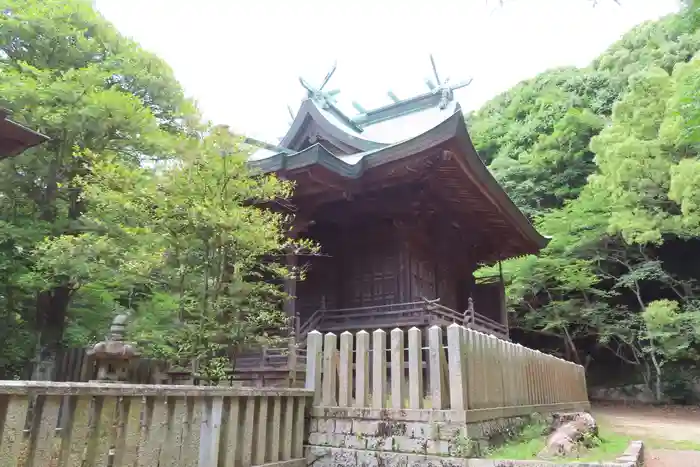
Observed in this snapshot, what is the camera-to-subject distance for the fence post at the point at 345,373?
17.2 feet

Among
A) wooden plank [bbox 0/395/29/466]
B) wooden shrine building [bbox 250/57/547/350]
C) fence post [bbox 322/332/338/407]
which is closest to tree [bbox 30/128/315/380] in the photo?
fence post [bbox 322/332/338/407]

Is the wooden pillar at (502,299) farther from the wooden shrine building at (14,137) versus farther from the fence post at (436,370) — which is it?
the wooden shrine building at (14,137)

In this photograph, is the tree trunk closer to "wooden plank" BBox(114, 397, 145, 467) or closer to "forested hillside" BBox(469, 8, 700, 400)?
"wooden plank" BBox(114, 397, 145, 467)

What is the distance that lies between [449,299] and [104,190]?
8902 mm

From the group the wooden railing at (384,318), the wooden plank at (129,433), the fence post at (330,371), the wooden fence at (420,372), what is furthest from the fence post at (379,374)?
the wooden railing at (384,318)

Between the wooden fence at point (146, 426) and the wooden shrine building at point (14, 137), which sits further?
the wooden shrine building at point (14, 137)

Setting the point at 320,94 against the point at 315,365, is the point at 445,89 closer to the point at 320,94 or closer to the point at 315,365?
the point at 320,94

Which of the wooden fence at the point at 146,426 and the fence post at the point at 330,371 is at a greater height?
the fence post at the point at 330,371

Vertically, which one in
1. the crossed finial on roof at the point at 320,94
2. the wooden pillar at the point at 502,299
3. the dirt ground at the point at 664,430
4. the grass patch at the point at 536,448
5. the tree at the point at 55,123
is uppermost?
the crossed finial on roof at the point at 320,94

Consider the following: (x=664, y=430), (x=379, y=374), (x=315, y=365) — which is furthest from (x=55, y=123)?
(x=664, y=430)

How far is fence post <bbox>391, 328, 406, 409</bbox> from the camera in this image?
493 centimetres

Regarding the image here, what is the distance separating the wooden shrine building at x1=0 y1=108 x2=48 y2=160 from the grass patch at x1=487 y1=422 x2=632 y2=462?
681 centimetres

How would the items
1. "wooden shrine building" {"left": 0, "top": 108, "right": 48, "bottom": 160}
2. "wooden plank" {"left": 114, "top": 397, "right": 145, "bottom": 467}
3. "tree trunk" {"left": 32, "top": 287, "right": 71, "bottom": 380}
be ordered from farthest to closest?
"tree trunk" {"left": 32, "top": 287, "right": 71, "bottom": 380} < "wooden shrine building" {"left": 0, "top": 108, "right": 48, "bottom": 160} < "wooden plank" {"left": 114, "top": 397, "right": 145, "bottom": 467}

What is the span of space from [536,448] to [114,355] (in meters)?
5.47
